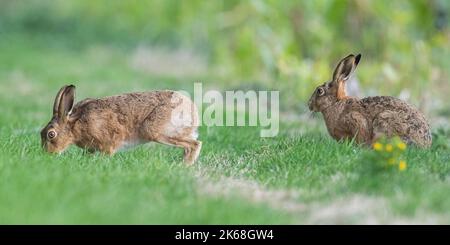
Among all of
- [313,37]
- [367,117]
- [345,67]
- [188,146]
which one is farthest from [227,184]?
[313,37]

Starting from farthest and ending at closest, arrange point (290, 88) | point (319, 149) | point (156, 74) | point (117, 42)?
point (117, 42) < point (156, 74) < point (290, 88) < point (319, 149)

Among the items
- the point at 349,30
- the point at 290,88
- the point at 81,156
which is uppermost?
the point at 349,30

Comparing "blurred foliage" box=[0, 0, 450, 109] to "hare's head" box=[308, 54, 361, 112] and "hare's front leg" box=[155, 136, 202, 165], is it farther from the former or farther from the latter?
"hare's front leg" box=[155, 136, 202, 165]

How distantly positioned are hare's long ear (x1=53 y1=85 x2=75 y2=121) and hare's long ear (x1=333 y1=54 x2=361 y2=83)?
2.98m

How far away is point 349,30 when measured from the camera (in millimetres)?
16891

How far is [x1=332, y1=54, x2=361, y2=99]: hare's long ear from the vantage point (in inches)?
381

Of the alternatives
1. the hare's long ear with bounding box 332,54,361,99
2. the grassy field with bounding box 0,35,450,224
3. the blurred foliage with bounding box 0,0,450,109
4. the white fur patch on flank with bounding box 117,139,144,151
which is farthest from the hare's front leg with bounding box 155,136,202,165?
the blurred foliage with bounding box 0,0,450,109

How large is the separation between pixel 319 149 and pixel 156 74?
36.0ft

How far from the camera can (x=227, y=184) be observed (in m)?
7.85

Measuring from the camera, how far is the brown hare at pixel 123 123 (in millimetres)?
8914

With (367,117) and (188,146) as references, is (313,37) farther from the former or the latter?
(188,146)

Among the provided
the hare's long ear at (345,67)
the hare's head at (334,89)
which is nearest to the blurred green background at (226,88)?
the hare's head at (334,89)

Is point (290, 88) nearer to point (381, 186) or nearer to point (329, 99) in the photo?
point (329, 99)
